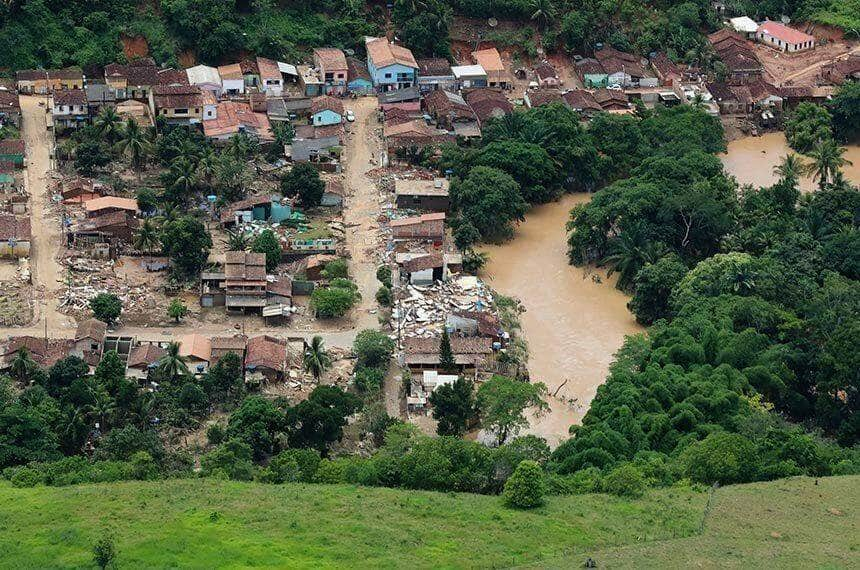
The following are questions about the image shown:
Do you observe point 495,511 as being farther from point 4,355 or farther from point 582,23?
point 582,23

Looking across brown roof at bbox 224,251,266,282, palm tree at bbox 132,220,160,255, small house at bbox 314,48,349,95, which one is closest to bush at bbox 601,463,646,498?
brown roof at bbox 224,251,266,282

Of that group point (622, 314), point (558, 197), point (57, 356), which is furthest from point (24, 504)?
point (558, 197)

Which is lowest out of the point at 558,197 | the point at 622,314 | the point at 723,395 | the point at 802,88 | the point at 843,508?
the point at 843,508

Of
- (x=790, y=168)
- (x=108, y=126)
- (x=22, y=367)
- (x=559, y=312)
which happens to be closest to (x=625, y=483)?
(x=559, y=312)

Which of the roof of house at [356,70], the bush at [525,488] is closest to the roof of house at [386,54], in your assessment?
the roof of house at [356,70]

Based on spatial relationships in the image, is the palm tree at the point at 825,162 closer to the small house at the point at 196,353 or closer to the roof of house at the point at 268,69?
the roof of house at the point at 268,69

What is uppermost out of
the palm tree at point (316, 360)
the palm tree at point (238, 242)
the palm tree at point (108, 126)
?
the palm tree at point (108, 126)

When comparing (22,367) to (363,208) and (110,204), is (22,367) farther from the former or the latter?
(363,208)
